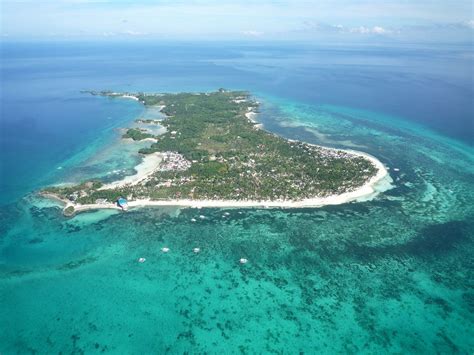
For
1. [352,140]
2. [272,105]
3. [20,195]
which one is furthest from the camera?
[272,105]

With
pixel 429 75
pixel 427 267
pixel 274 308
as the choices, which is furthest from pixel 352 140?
pixel 429 75

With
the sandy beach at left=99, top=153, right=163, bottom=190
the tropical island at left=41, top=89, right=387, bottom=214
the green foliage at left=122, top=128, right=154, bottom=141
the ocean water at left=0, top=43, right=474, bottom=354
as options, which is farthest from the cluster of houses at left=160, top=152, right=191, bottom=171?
the green foliage at left=122, top=128, right=154, bottom=141

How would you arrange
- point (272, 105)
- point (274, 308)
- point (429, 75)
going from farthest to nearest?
point (429, 75), point (272, 105), point (274, 308)

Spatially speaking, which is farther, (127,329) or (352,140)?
(352,140)

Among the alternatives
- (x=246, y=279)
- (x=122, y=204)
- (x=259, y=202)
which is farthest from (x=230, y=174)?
(x=246, y=279)

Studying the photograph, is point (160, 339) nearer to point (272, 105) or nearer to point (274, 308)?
point (274, 308)

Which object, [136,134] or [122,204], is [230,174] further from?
[136,134]

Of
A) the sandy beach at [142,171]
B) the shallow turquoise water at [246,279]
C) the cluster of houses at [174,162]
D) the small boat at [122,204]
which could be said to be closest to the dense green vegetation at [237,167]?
the cluster of houses at [174,162]
